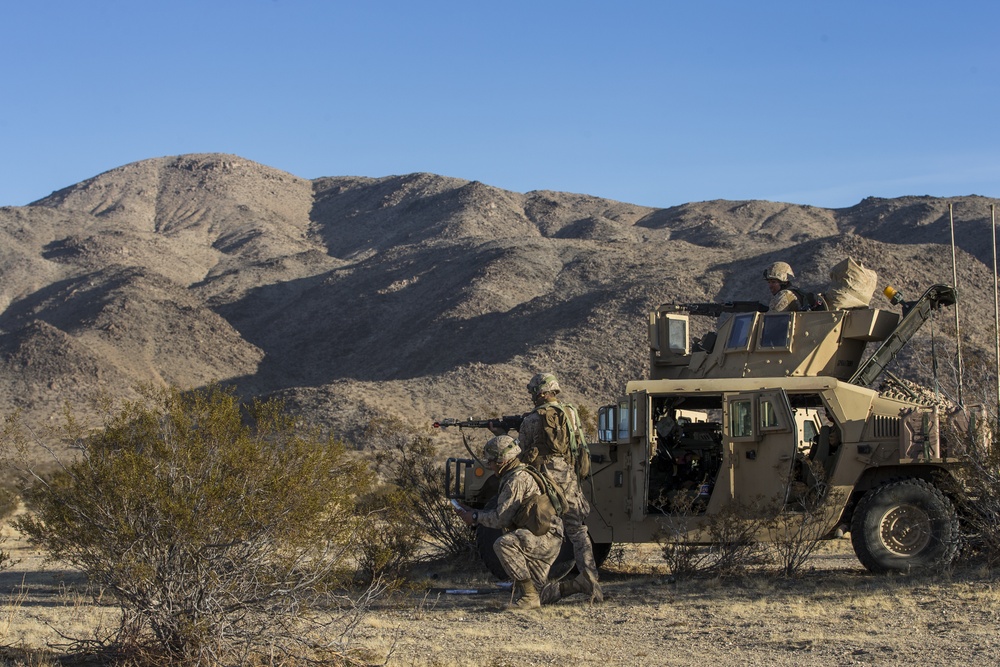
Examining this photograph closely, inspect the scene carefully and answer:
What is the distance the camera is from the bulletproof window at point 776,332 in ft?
39.9

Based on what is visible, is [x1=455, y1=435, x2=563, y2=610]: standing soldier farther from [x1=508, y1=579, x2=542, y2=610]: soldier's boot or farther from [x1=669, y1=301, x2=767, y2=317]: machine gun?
[x1=669, y1=301, x2=767, y2=317]: machine gun

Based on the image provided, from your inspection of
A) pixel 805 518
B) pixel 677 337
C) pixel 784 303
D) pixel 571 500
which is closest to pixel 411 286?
pixel 677 337

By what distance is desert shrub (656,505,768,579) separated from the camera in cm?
1063

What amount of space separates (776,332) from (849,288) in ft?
3.81

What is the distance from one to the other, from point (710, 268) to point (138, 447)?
1753 inches

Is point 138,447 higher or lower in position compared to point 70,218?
lower

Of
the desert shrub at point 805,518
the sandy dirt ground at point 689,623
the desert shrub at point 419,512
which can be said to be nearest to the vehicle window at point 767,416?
the desert shrub at point 805,518

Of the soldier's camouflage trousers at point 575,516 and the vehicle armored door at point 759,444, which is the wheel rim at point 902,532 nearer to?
the vehicle armored door at point 759,444

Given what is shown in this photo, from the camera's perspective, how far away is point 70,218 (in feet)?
263

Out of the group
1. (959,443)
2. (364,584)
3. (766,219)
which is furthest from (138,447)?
(766,219)

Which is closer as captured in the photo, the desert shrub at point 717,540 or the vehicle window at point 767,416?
the desert shrub at point 717,540

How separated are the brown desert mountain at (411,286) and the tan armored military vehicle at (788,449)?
15.0 meters

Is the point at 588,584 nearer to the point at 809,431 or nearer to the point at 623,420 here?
the point at 623,420

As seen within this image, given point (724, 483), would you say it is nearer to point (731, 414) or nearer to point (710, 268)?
point (731, 414)
